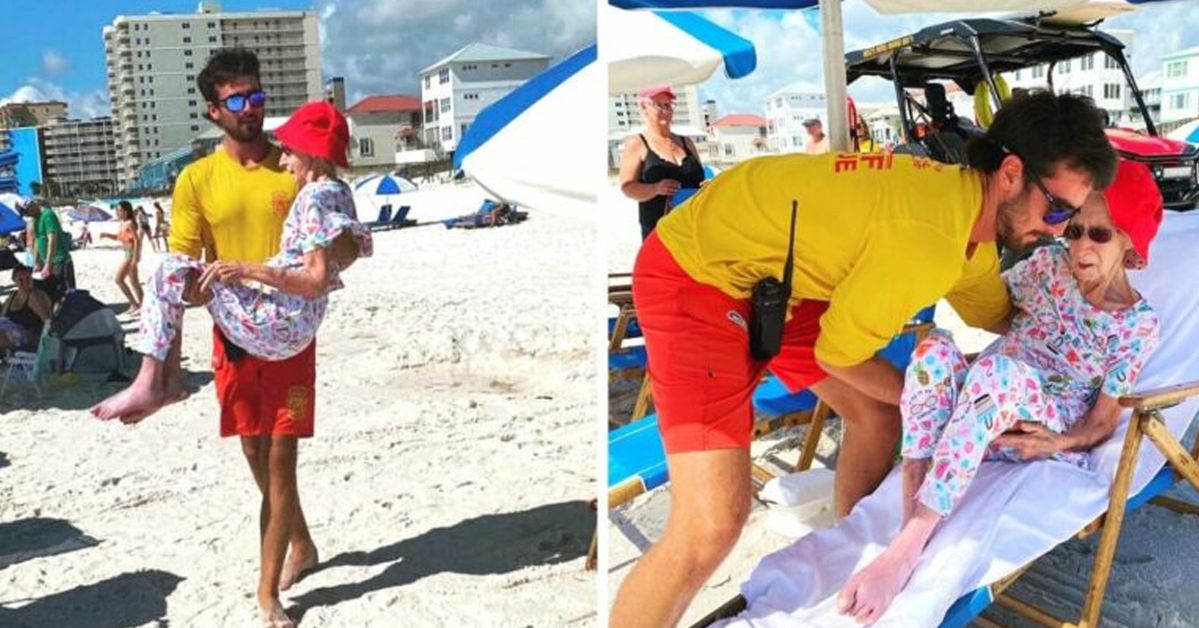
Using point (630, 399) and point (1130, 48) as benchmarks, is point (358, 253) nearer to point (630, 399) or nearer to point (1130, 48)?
point (630, 399)

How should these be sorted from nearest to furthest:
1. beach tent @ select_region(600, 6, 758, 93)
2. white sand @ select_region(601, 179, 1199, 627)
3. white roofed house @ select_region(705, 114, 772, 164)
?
white sand @ select_region(601, 179, 1199, 627), beach tent @ select_region(600, 6, 758, 93), white roofed house @ select_region(705, 114, 772, 164)

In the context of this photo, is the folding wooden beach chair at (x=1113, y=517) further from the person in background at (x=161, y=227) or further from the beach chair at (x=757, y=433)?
the person in background at (x=161, y=227)

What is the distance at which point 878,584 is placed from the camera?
5.84 ft

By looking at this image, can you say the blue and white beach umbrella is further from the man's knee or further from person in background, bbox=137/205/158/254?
the man's knee

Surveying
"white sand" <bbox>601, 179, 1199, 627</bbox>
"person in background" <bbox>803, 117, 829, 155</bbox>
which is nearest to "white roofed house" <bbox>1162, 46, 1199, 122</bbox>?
"person in background" <bbox>803, 117, 829, 155</bbox>

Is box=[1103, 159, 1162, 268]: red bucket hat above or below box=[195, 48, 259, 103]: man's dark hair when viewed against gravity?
below

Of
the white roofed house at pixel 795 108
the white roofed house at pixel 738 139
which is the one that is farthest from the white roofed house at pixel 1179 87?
the white roofed house at pixel 795 108

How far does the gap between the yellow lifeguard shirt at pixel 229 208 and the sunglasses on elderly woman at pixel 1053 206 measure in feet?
3.87

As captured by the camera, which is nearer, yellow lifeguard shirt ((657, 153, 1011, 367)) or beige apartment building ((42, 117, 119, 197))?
yellow lifeguard shirt ((657, 153, 1011, 367))

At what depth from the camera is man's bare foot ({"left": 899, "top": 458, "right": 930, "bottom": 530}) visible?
1.87m

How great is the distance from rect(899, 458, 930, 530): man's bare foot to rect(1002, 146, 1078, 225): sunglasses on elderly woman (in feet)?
1.69

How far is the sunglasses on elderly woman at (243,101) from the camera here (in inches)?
67.9

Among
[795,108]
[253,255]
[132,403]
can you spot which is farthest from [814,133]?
[132,403]

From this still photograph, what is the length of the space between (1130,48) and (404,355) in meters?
4.45
